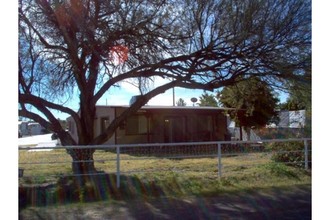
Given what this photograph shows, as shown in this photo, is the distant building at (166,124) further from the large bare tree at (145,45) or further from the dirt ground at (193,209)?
the dirt ground at (193,209)

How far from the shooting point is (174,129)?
2231 cm

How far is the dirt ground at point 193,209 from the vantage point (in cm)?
579

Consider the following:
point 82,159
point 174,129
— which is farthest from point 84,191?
point 174,129

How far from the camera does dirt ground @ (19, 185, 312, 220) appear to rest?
579 cm

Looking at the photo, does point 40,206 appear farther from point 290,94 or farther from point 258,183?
point 290,94

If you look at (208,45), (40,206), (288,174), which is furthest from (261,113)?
(40,206)

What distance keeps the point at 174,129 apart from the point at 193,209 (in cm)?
1614

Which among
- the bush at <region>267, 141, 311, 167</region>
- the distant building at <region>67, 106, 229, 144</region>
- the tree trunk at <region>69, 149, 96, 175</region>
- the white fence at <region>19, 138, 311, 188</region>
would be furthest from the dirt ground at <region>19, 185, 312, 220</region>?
the distant building at <region>67, 106, 229, 144</region>

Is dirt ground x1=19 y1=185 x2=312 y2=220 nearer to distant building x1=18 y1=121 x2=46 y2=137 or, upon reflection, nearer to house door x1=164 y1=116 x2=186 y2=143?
distant building x1=18 y1=121 x2=46 y2=137

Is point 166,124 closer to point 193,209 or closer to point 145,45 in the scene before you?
point 145,45

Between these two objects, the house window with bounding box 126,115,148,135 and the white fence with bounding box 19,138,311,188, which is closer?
the white fence with bounding box 19,138,311,188

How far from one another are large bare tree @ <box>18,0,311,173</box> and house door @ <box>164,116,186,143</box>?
12142mm

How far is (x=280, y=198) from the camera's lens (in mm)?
7062

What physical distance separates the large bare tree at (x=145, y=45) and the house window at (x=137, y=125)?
11.2 m
